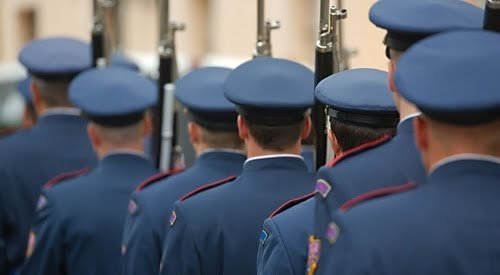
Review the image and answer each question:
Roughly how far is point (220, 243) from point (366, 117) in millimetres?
692

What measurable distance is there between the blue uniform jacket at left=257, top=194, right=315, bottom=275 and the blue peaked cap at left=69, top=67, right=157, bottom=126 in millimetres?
1815

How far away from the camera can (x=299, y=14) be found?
1656 centimetres

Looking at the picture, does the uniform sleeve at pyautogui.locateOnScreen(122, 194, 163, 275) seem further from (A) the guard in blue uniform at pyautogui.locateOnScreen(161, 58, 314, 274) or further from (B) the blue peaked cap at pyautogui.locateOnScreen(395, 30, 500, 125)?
(B) the blue peaked cap at pyautogui.locateOnScreen(395, 30, 500, 125)

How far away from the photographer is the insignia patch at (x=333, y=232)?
117 inches

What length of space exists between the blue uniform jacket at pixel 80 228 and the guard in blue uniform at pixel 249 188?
1.02 meters

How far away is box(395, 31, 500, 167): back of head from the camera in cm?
284

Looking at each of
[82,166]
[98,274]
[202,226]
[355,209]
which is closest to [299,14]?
[82,166]

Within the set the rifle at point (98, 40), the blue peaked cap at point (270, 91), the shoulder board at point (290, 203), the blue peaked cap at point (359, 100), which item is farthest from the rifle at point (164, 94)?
the blue peaked cap at point (359, 100)

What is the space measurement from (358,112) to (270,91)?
22.2 inches

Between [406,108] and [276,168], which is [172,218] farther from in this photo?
[406,108]

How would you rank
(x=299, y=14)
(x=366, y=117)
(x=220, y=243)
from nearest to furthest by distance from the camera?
1. (x=366, y=117)
2. (x=220, y=243)
3. (x=299, y=14)

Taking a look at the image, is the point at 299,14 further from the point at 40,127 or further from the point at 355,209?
the point at 355,209

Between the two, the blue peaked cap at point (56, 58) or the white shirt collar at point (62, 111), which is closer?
the white shirt collar at point (62, 111)

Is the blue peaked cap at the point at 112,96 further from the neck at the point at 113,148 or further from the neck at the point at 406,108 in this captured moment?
the neck at the point at 406,108
